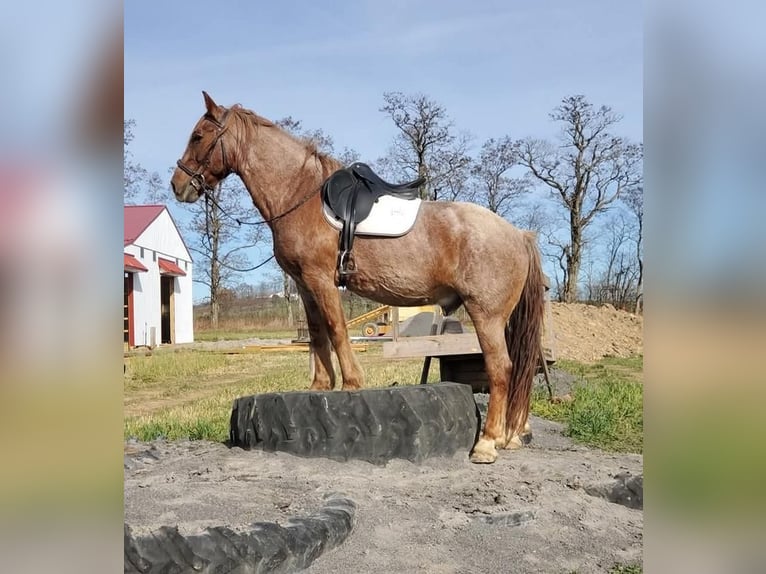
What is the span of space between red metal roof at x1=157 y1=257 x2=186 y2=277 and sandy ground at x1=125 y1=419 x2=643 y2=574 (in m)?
11.5

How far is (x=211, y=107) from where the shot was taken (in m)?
4.02

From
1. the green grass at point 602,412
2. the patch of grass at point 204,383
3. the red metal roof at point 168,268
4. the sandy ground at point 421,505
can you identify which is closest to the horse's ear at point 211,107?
the sandy ground at point 421,505

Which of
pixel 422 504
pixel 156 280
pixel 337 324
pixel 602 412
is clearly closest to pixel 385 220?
pixel 337 324

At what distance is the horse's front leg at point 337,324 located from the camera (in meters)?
4.04

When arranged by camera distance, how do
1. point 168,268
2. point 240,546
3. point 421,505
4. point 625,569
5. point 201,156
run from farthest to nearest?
point 168,268, point 201,156, point 421,505, point 625,569, point 240,546

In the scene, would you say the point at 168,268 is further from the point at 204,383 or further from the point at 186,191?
the point at 186,191

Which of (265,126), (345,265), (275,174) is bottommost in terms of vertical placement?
(345,265)

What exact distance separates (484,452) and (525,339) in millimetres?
880
